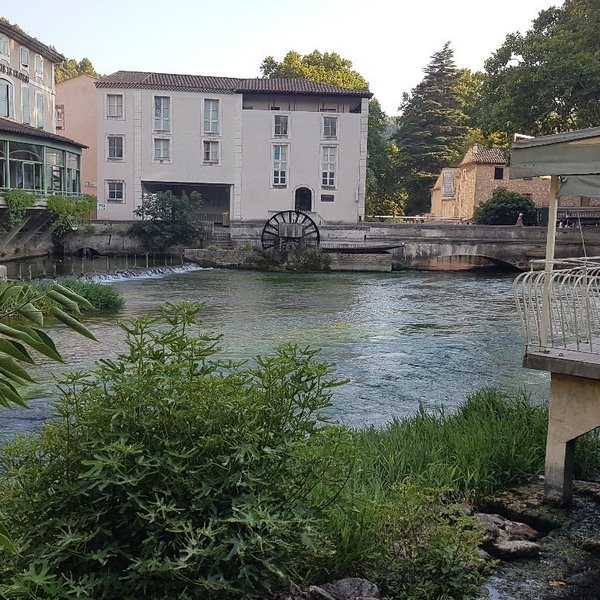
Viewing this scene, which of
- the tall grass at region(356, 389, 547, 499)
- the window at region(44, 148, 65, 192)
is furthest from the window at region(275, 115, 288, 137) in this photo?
the tall grass at region(356, 389, 547, 499)

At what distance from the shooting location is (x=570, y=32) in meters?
30.9

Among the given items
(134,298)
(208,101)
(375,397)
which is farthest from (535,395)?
(208,101)

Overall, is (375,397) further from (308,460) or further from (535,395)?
(308,460)

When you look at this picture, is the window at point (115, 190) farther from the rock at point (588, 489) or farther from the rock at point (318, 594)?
the rock at point (318, 594)

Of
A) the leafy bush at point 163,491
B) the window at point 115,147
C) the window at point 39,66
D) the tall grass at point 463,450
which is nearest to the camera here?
the leafy bush at point 163,491

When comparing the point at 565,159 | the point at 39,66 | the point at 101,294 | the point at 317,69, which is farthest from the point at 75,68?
the point at 565,159

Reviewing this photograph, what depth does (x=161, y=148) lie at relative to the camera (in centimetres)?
4328

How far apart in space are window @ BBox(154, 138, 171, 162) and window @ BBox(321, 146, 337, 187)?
926 cm

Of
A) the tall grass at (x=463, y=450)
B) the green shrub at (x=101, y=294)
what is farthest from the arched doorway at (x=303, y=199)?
the tall grass at (x=463, y=450)

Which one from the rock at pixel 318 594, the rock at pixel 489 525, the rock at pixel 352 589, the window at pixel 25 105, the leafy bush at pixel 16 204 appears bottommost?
the rock at pixel 489 525

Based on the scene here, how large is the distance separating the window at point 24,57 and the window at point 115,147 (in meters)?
7.77

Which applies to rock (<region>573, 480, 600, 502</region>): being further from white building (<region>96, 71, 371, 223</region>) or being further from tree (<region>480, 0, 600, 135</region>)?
white building (<region>96, 71, 371, 223</region>)

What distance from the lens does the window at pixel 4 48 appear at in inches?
1300

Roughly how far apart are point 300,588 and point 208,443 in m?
1.01
